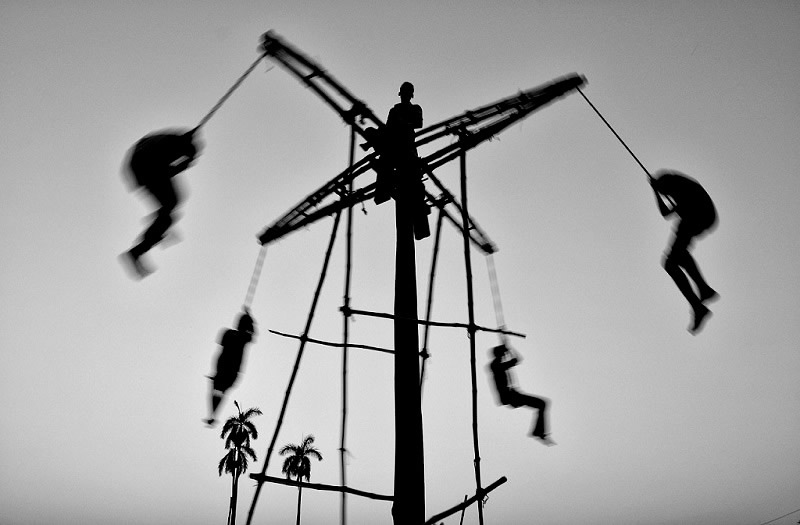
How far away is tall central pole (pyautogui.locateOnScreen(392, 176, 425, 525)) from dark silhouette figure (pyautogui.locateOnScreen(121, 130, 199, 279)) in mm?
2399

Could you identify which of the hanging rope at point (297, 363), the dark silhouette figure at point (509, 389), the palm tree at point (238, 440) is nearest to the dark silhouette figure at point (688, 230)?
the dark silhouette figure at point (509, 389)

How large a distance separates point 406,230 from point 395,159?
94 centimetres

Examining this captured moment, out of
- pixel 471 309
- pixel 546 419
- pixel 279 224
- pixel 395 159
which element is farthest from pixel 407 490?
pixel 279 224

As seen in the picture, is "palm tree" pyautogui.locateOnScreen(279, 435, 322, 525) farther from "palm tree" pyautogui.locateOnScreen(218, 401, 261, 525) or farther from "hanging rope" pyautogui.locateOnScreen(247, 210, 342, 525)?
"hanging rope" pyautogui.locateOnScreen(247, 210, 342, 525)

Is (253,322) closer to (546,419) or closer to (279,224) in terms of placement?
(279,224)

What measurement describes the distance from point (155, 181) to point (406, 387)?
333 centimetres

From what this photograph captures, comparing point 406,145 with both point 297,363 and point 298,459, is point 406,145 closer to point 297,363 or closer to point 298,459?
point 297,363

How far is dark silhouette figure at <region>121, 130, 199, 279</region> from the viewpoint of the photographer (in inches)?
207

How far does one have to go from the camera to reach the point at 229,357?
24.1 feet

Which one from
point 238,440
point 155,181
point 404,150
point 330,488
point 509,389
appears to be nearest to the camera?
point 330,488

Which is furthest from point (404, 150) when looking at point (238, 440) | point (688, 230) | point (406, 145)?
point (238, 440)

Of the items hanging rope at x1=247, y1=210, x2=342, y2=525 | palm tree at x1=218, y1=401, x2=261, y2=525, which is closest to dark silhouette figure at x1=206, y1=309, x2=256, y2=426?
hanging rope at x1=247, y1=210, x2=342, y2=525

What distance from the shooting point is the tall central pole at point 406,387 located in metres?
4.64

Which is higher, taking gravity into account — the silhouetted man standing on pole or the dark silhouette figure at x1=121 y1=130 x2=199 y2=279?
the silhouetted man standing on pole
